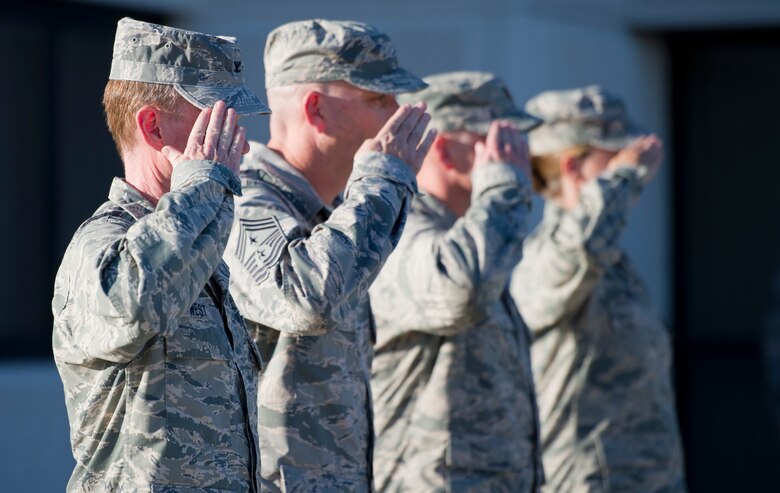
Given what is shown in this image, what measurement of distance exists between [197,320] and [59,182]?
4.26 m

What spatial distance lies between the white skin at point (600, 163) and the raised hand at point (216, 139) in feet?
8.69

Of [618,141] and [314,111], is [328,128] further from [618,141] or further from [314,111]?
[618,141]

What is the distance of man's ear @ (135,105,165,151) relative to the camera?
9.62 feet

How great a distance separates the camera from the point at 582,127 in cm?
571

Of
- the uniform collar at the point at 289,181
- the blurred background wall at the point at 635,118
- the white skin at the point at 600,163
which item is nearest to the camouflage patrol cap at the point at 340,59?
the uniform collar at the point at 289,181

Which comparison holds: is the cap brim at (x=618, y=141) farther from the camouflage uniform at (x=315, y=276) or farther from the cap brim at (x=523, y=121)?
the camouflage uniform at (x=315, y=276)

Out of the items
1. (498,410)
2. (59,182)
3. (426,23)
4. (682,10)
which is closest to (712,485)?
(682,10)

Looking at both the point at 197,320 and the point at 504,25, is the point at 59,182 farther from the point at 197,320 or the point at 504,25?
the point at 197,320

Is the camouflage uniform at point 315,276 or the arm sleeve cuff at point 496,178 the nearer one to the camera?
the camouflage uniform at point 315,276

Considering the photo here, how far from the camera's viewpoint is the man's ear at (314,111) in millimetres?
3635

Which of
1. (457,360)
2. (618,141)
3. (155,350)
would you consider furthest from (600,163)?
(155,350)

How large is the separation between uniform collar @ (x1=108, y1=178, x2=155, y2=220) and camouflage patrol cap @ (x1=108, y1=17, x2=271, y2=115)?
0.20 m

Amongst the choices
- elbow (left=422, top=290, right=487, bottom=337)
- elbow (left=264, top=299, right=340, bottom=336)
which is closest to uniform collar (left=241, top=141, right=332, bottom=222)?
elbow (left=264, top=299, right=340, bottom=336)

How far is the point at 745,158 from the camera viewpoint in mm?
8734
